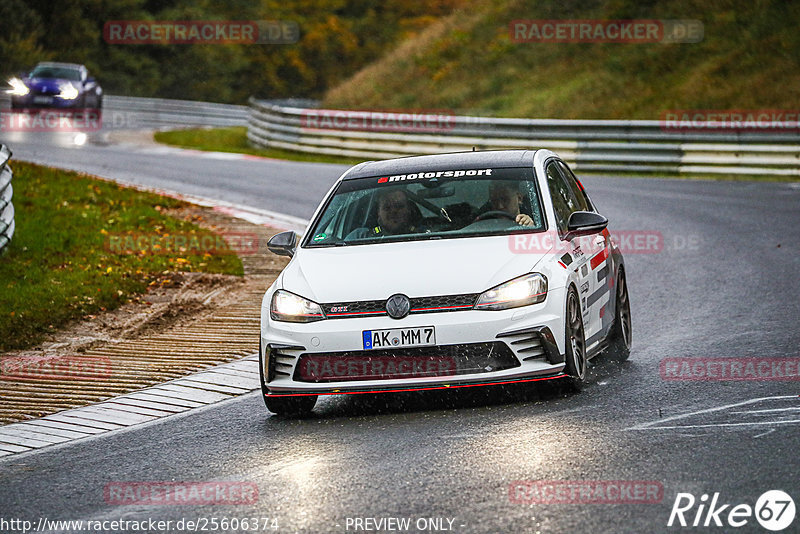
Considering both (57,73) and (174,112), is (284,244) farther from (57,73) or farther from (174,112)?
(174,112)

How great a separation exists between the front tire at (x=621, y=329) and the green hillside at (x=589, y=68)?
22540 mm

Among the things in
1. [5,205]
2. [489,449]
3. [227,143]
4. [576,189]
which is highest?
[576,189]

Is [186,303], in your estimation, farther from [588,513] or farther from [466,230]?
[588,513]

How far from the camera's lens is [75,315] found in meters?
12.1

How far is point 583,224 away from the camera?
870cm

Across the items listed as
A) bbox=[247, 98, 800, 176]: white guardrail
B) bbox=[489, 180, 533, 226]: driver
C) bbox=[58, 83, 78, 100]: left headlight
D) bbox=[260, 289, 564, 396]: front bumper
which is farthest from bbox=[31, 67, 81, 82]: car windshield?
bbox=[260, 289, 564, 396]: front bumper

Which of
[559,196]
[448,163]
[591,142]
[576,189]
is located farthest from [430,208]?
[591,142]

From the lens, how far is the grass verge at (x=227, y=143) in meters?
31.5

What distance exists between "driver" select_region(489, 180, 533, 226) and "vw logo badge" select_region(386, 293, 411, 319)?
54.7 inches

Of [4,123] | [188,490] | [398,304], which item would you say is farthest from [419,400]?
[4,123]

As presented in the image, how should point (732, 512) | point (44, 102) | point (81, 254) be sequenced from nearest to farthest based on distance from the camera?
point (732, 512) < point (81, 254) < point (44, 102)

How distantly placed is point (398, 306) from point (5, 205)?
26.5 ft

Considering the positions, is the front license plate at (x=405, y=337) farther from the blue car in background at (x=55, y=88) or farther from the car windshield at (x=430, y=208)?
the blue car in background at (x=55, y=88)

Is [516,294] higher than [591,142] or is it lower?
higher
